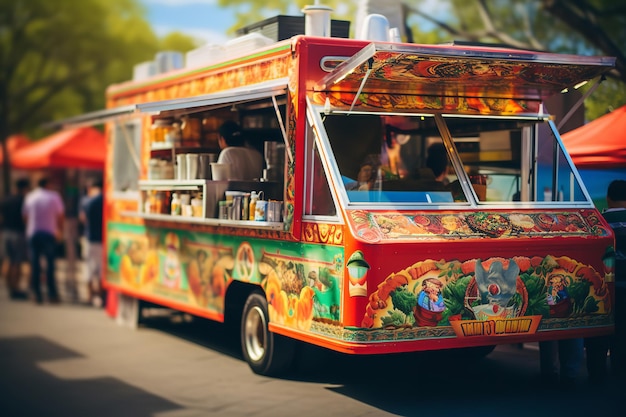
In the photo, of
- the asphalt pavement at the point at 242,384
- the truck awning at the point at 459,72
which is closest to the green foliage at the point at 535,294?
the asphalt pavement at the point at 242,384

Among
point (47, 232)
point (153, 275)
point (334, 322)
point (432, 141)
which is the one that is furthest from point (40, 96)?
point (334, 322)

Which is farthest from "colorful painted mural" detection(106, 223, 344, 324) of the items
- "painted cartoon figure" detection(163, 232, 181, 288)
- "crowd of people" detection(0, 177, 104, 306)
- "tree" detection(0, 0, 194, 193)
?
"tree" detection(0, 0, 194, 193)

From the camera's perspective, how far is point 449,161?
870cm

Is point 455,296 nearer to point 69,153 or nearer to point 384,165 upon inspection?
point 384,165

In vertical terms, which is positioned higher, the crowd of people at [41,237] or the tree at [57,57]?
the tree at [57,57]

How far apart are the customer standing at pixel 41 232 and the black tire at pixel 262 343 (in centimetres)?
698

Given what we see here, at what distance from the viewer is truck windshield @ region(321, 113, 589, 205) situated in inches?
326

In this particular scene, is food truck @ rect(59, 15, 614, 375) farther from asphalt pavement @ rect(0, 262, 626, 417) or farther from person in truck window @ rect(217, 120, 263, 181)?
asphalt pavement @ rect(0, 262, 626, 417)

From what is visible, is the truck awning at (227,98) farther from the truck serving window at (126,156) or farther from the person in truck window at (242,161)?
the truck serving window at (126,156)

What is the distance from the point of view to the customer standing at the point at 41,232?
50.7 ft

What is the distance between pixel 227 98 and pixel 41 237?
24.7 feet

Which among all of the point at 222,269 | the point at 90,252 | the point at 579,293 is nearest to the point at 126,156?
the point at 90,252

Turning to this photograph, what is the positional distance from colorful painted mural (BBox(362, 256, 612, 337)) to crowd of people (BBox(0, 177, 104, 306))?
805 cm

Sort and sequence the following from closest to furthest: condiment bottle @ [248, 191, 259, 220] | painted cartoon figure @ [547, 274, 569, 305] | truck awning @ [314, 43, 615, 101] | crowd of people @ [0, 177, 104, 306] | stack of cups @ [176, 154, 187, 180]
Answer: truck awning @ [314, 43, 615, 101], painted cartoon figure @ [547, 274, 569, 305], condiment bottle @ [248, 191, 259, 220], stack of cups @ [176, 154, 187, 180], crowd of people @ [0, 177, 104, 306]
